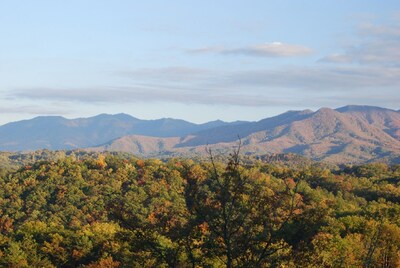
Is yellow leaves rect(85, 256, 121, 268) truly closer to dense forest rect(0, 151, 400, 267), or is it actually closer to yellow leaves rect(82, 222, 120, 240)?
A: dense forest rect(0, 151, 400, 267)

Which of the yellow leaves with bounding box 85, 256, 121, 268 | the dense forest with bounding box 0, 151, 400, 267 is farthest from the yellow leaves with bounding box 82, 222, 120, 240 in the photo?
the yellow leaves with bounding box 85, 256, 121, 268

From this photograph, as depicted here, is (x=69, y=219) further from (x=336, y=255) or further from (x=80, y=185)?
(x=336, y=255)

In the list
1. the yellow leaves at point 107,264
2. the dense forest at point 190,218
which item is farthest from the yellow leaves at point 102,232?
the yellow leaves at point 107,264

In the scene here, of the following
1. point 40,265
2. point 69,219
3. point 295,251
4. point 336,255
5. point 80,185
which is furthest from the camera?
point 80,185

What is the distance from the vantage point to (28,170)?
506 feet

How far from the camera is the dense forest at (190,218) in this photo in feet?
62.3

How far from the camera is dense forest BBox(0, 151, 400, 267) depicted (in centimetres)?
1900

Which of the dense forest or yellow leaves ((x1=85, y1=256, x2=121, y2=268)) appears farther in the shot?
yellow leaves ((x1=85, y1=256, x2=121, y2=268))

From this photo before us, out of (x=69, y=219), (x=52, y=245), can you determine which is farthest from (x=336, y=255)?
(x=69, y=219)

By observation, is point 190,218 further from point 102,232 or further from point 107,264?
point 102,232

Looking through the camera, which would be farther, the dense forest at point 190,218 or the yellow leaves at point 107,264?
the yellow leaves at point 107,264

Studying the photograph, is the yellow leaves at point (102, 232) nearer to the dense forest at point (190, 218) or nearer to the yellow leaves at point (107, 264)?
the dense forest at point (190, 218)

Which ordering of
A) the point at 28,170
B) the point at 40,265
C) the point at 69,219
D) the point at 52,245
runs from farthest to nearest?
the point at 28,170 < the point at 69,219 < the point at 52,245 < the point at 40,265

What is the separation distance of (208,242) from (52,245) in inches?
2383
